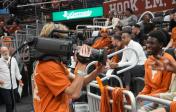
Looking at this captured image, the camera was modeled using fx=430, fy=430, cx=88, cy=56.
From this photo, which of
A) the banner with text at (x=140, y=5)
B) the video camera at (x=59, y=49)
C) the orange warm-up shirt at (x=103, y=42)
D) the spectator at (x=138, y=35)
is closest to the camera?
the video camera at (x=59, y=49)

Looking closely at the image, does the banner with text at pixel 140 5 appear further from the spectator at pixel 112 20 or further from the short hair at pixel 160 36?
→ the short hair at pixel 160 36

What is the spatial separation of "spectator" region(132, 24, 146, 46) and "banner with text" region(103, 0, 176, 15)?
269 centimetres

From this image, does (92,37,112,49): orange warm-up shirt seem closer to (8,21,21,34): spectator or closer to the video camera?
(8,21,21,34): spectator

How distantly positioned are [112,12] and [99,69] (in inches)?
418

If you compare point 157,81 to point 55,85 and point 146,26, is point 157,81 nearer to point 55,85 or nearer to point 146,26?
point 55,85

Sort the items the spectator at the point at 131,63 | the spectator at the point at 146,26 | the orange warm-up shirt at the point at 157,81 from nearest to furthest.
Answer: the orange warm-up shirt at the point at 157,81
the spectator at the point at 131,63
the spectator at the point at 146,26

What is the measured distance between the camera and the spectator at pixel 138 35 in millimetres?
10719

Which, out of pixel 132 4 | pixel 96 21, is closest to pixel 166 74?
pixel 132 4

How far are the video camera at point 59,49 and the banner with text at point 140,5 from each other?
956 centimetres

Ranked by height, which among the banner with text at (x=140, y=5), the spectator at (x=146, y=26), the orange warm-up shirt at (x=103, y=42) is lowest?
the orange warm-up shirt at (x=103, y=42)

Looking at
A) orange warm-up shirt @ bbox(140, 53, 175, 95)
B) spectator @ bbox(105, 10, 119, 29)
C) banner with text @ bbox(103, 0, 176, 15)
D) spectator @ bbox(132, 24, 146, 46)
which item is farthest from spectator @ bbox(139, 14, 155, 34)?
orange warm-up shirt @ bbox(140, 53, 175, 95)

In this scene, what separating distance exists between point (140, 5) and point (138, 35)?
3.60 m

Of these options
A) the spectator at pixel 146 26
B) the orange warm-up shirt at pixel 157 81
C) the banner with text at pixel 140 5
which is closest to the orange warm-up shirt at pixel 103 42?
the spectator at pixel 146 26

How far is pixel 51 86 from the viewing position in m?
3.91
